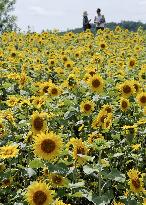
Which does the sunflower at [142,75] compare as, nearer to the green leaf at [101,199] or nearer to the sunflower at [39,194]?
the green leaf at [101,199]

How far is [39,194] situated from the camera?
339 cm

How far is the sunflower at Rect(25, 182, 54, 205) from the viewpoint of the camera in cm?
336

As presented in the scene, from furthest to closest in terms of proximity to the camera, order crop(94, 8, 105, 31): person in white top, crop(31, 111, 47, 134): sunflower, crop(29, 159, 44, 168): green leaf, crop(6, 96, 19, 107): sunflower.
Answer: crop(94, 8, 105, 31): person in white top < crop(6, 96, 19, 107): sunflower < crop(31, 111, 47, 134): sunflower < crop(29, 159, 44, 168): green leaf

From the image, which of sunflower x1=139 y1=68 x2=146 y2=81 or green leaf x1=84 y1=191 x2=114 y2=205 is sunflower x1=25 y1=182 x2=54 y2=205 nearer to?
green leaf x1=84 y1=191 x2=114 y2=205

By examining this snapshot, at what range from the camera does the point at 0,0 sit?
1784 inches

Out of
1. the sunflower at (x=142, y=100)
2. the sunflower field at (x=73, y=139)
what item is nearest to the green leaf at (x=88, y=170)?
the sunflower field at (x=73, y=139)

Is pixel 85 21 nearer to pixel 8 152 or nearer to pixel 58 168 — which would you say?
Result: pixel 8 152

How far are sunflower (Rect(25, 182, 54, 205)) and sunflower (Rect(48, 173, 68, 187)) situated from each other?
31cm

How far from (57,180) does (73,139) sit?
37 centimetres

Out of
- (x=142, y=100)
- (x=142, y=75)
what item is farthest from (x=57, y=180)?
(x=142, y=75)

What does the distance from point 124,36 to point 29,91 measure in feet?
33.5

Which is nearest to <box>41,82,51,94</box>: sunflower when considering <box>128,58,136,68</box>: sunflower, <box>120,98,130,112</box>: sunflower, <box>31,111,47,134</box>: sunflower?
<box>120,98,130,112</box>: sunflower

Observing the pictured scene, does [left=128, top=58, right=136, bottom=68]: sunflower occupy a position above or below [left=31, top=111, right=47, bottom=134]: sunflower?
below

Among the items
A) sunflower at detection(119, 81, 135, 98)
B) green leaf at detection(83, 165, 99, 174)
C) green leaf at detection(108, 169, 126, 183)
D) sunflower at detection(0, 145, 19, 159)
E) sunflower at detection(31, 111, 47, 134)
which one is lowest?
green leaf at detection(108, 169, 126, 183)
